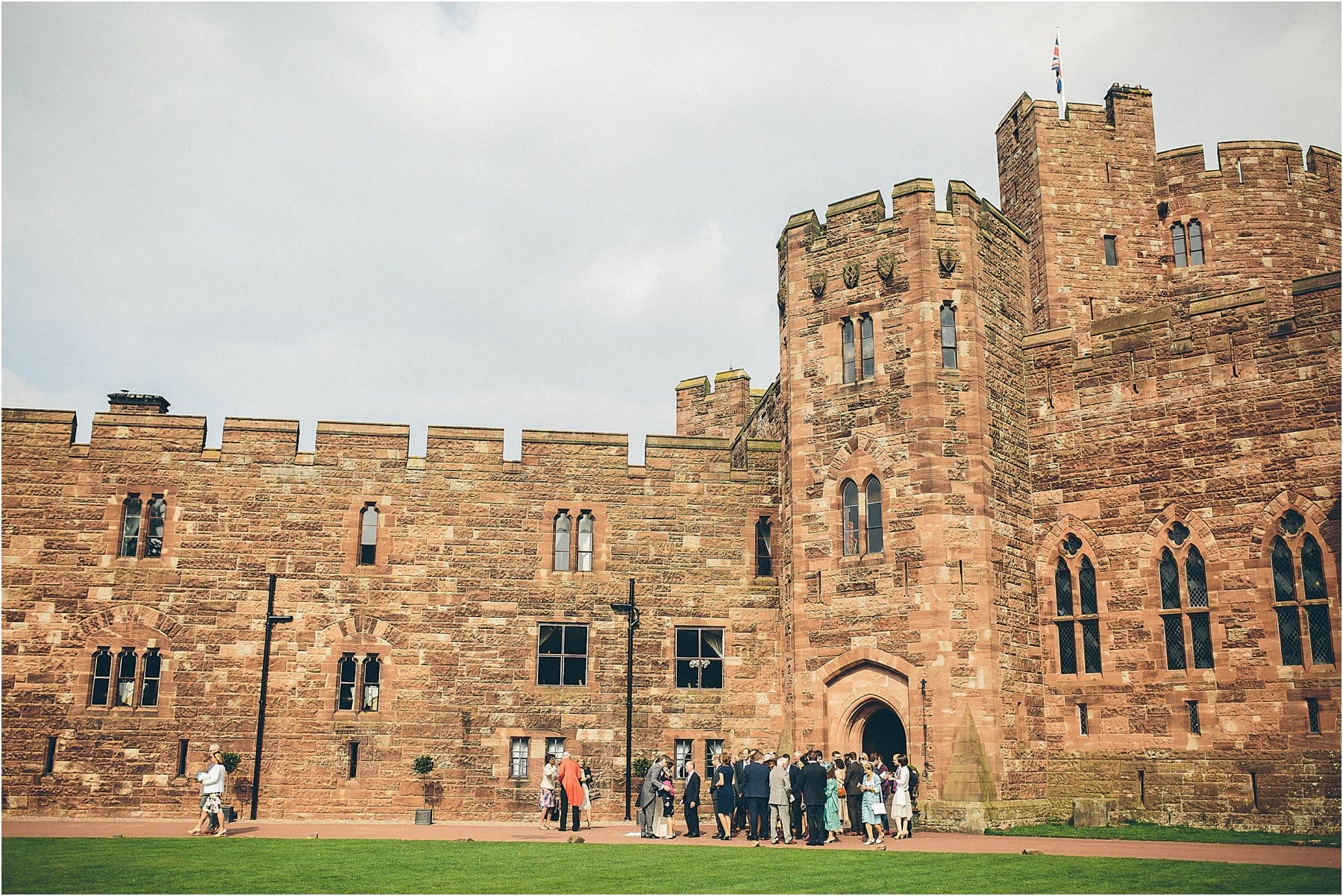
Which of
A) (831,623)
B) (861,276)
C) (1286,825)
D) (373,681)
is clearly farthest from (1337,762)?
(373,681)

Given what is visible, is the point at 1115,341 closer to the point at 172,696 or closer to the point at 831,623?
the point at 831,623

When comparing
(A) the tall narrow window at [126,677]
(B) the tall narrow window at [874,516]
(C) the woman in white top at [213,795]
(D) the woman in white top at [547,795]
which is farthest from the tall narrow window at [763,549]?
(A) the tall narrow window at [126,677]

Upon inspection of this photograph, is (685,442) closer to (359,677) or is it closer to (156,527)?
(359,677)

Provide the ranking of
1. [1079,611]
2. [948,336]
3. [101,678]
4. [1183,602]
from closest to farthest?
[1183,602] < [1079,611] < [948,336] < [101,678]

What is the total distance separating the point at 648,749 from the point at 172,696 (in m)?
10.5

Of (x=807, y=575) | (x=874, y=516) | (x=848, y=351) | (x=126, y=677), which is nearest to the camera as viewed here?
(x=874, y=516)

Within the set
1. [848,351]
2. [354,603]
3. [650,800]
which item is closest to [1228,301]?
[848,351]

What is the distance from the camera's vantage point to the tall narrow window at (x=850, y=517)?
24.0 m

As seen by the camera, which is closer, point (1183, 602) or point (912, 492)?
point (1183, 602)

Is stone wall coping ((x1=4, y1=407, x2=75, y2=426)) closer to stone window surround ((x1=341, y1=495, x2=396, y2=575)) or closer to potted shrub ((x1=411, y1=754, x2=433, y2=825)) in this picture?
stone window surround ((x1=341, y1=495, x2=396, y2=575))

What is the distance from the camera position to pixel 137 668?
2473 centimetres

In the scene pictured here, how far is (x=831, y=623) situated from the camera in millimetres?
23781

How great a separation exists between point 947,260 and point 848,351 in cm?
286

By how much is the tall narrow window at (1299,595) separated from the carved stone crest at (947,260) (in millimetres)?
8114
